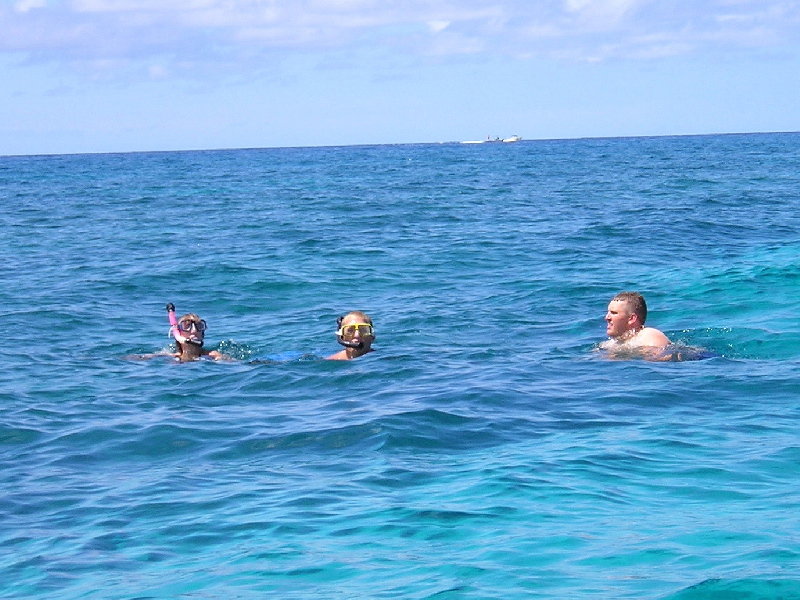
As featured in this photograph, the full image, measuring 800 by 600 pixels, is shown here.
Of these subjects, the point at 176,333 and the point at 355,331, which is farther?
the point at 176,333

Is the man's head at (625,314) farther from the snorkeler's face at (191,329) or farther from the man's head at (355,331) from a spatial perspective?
the snorkeler's face at (191,329)

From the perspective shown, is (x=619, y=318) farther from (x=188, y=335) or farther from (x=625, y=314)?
(x=188, y=335)

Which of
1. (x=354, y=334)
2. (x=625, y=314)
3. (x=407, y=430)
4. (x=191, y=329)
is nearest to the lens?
(x=407, y=430)

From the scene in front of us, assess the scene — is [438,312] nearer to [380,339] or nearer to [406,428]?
[380,339]

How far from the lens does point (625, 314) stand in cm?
1078

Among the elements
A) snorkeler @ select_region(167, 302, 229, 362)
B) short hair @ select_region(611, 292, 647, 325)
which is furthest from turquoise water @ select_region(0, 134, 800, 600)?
short hair @ select_region(611, 292, 647, 325)

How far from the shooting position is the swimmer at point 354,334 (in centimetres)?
1090

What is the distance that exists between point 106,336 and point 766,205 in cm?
2051

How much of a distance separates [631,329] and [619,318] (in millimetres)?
205

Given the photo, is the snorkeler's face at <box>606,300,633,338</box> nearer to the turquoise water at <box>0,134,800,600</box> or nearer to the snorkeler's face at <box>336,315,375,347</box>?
the turquoise water at <box>0,134,800,600</box>

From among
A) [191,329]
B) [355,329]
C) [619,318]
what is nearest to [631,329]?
[619,318]

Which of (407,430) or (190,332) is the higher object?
(190,332)

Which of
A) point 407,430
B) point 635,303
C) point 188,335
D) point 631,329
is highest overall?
point 635,303

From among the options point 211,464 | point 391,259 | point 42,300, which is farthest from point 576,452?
point 391,259
